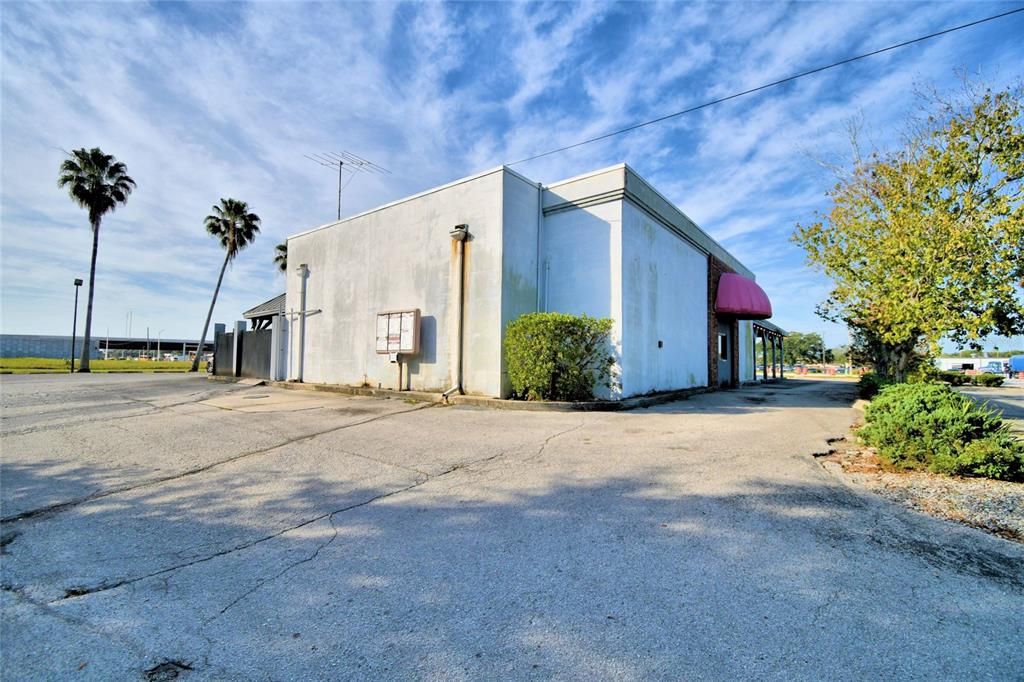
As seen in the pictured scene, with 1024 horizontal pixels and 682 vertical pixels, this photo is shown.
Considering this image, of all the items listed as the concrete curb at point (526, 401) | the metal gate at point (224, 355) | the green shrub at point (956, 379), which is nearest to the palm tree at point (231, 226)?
the metal gate at point (224, 355)

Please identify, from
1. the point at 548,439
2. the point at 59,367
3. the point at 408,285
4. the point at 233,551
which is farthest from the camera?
the point at 59,367

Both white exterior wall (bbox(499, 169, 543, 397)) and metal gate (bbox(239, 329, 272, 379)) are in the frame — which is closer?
white exterior wall (bbox(499, 169, 543, 397))

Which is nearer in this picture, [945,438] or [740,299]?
[945,438]

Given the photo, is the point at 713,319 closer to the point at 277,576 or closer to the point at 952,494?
the point at 952,494

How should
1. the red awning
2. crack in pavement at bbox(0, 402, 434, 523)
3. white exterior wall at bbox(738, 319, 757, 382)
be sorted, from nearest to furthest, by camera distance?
crack in pavement at bbox(0, 402, 434, 523), the red awning, white exterior wall at bbox(738, 319, 757, 382)

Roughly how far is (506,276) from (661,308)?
4.79 meters

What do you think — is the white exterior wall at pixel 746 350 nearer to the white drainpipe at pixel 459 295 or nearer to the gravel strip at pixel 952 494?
the white drainpipe at pixel 459 295

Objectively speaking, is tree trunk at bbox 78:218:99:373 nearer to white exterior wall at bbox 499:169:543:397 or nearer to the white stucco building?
the white stucco building

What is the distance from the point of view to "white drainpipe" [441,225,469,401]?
11.4 metres

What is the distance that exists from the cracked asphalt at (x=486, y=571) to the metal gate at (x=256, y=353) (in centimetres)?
1273

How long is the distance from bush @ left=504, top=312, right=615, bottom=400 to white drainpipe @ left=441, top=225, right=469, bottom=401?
1.53 meters

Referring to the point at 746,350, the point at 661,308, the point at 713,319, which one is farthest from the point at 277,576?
the point at 746,350

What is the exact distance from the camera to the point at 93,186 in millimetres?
27891

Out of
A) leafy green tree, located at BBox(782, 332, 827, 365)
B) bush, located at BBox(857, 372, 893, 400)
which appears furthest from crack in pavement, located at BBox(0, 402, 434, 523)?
leafy green tree, located at BBox(782, 332, 827, 365)
